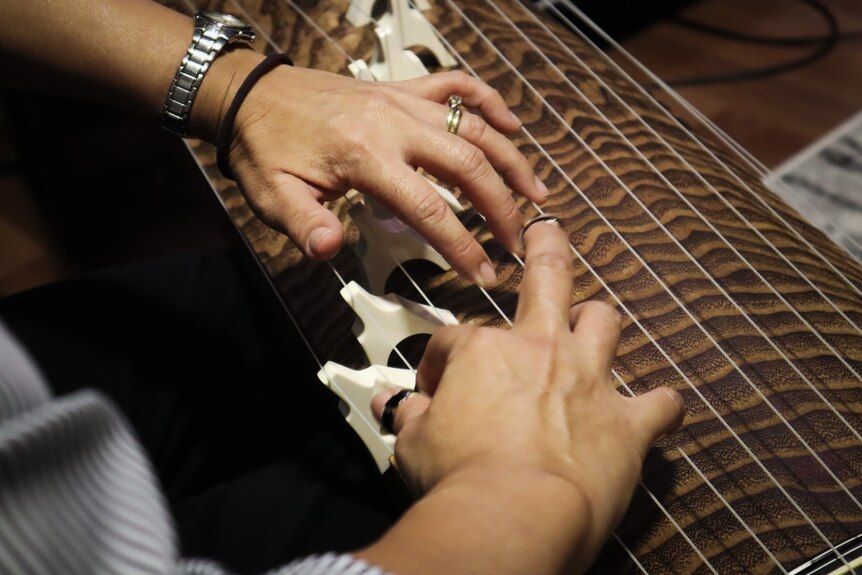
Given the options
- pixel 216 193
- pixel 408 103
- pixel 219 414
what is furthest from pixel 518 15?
pixel 219 414

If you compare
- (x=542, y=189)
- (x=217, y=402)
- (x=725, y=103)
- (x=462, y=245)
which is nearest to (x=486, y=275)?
(x=462, y=245)

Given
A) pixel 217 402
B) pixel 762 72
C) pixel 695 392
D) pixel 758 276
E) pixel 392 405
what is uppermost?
pixel 762 72

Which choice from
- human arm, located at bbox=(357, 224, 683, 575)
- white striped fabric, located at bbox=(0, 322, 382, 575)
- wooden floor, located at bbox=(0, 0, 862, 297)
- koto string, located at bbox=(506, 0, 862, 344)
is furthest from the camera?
wooden floor, located at bbox=(0, 0, 862, 297)

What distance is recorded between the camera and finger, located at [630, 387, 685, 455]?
68 centimetres

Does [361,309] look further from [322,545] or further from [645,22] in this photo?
[645,22]

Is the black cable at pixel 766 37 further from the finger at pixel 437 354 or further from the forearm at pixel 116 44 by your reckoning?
the finger at pixel 437 354

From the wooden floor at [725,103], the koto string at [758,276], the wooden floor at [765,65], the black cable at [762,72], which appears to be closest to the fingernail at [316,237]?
the koto string at [758,276]

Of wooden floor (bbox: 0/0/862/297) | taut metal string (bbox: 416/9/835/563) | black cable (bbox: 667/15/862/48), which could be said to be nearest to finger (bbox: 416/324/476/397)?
taut metal string (bbox: 416/9/835/563)

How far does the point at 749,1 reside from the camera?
2.41m

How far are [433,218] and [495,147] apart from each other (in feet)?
0.45

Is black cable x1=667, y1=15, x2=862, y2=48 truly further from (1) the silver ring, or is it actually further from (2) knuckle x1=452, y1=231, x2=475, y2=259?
(1) the silver ring

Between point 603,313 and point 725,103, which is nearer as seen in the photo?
point 603,313

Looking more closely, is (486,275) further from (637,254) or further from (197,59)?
(197,59)

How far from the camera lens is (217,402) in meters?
1.04
